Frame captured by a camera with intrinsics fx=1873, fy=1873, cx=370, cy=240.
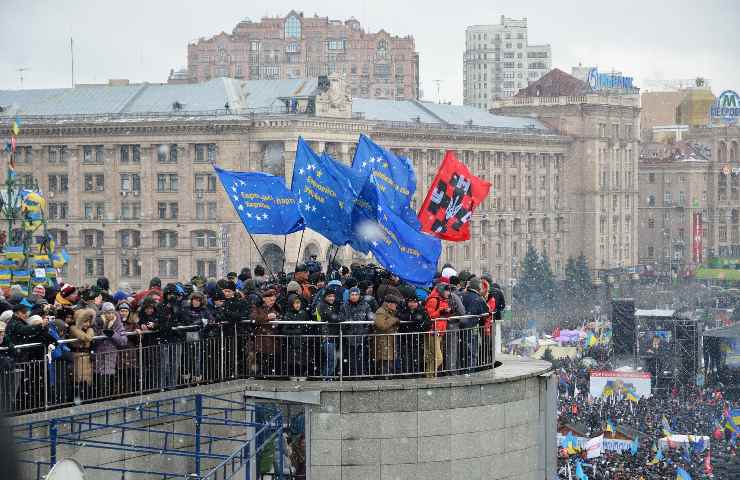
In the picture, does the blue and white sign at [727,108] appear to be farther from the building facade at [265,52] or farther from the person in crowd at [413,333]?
the person in crowd at [413,333]

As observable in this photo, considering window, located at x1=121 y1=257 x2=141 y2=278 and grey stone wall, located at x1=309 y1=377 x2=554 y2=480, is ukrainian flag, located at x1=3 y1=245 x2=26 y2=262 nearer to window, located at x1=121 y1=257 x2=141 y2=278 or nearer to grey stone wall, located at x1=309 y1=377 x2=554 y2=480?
grey stone wall, located at x1=309 y1=377 x2=554 y2=480

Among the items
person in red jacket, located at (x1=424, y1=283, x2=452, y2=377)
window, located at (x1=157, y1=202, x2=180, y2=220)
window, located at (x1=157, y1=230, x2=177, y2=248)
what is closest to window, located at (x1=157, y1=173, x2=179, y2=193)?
window, located at (x1=157, y1=202, x2=180, y2=220)

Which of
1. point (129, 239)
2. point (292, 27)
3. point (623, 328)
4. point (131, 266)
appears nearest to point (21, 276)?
point (623, 328)

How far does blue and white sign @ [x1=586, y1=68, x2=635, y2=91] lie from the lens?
154m

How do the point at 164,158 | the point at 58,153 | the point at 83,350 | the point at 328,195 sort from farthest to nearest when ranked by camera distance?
1. the point at 58,153
2. the point at 164,158
3. the point at 328,195
4. the point at 83,350

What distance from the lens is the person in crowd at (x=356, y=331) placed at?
18.5 metres

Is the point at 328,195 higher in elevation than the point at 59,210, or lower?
higher

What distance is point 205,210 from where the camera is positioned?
105 metres

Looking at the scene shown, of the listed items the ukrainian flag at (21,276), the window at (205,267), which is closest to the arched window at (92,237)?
the window at (205,267)

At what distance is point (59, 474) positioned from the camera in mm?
13531

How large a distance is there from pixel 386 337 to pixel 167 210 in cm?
8854

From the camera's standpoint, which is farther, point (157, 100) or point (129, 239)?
point (157, 100)

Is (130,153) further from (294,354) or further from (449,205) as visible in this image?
(294,354)

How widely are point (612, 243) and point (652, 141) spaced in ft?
121
